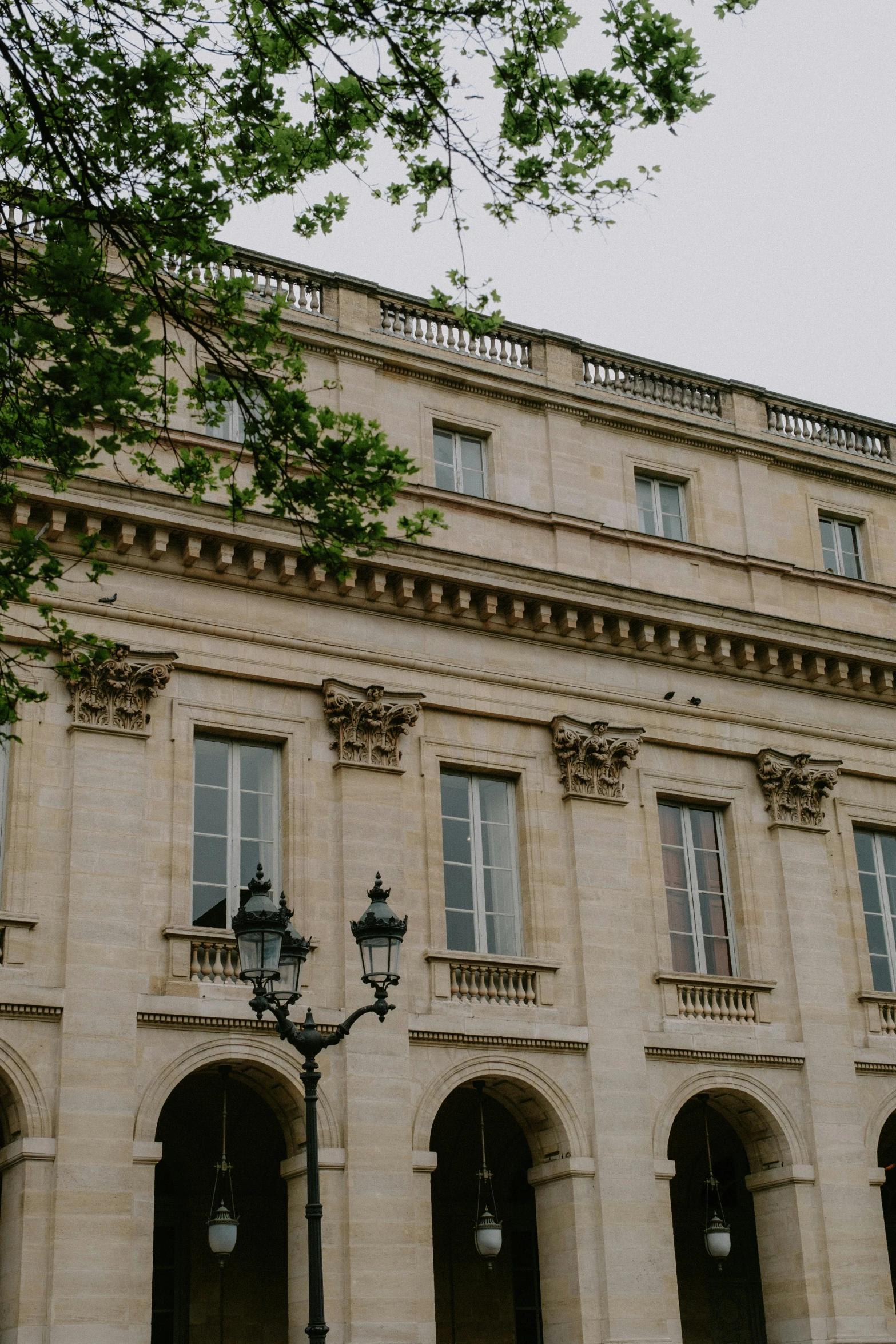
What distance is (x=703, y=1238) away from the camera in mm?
24875

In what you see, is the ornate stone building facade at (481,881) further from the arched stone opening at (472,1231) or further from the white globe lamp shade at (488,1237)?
the white globe lamp shade at (488,1237)

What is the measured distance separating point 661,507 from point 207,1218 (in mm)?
11778

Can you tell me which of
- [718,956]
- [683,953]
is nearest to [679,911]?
[683,953]

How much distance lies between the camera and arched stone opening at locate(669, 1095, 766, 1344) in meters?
24.2

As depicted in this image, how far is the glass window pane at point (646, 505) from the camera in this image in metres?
25.2

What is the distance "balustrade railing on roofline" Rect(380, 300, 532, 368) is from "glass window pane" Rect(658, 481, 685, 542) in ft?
9.03

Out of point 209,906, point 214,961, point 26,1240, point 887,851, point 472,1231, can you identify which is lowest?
point 26,1240

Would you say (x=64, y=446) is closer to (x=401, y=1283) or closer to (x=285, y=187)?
(x=285, y=187)

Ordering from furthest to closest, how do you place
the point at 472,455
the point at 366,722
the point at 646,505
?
the point at 646,505 < the point at 472,455 < the point at 366,722

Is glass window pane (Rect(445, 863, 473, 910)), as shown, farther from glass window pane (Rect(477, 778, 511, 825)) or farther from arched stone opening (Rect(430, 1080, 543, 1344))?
arched stone opening (Rect(430, 1080, 543, 1344))

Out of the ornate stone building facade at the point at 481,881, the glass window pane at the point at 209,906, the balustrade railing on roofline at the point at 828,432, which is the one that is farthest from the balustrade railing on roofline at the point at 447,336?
the glass window pane at the point at 209,906

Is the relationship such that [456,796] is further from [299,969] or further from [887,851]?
[299,969]

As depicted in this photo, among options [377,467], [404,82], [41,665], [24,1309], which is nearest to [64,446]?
[377,467]

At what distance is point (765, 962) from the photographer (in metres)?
23.0
